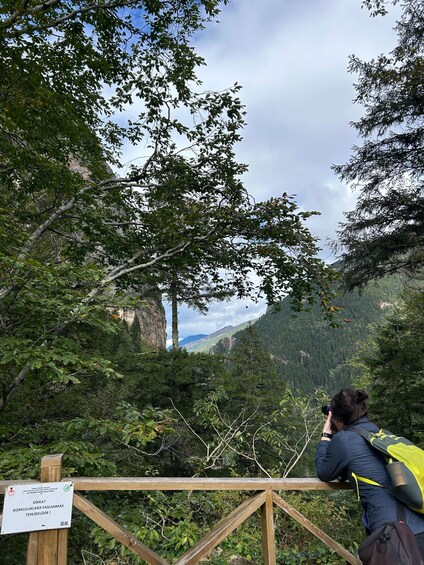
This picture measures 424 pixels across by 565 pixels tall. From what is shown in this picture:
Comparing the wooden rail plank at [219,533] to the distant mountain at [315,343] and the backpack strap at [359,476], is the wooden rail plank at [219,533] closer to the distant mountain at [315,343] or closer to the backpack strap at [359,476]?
the backpack strap at [359,476]

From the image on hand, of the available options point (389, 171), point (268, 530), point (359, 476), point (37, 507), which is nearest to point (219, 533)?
point (268, 530)

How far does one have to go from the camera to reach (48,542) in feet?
6.33

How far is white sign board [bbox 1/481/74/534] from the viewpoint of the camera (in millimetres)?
1831

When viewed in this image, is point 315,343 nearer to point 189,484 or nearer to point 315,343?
point 315,343

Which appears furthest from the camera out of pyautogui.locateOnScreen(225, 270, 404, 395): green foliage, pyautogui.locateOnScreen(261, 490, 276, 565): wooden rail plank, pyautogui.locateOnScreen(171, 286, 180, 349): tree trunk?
pyautogui.locateOnScreen(225, 270, 404, 395): green foliage

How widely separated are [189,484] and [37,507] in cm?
92

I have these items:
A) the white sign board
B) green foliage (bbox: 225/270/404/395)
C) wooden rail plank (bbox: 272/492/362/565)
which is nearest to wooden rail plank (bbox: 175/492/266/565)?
wooden rail plank (bbox: 272/492/362/565)

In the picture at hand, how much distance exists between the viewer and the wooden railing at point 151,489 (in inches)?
76.0

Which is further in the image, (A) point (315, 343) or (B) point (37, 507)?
(A) point (315, 343)

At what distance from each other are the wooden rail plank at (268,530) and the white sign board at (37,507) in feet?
4.34

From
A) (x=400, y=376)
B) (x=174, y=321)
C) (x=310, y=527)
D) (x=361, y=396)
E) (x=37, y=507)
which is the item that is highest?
(x=174, y=321)

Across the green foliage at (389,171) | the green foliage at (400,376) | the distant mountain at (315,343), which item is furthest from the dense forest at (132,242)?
the distant mountain at (315,343)

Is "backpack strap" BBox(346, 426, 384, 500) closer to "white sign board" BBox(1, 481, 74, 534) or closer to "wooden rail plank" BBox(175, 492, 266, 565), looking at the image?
"wooden rail plank" BBox(175, 492, 266, 565)

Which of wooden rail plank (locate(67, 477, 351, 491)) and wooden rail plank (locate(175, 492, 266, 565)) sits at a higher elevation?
wooden rail plank (locate(67, 477, 351, 491))
